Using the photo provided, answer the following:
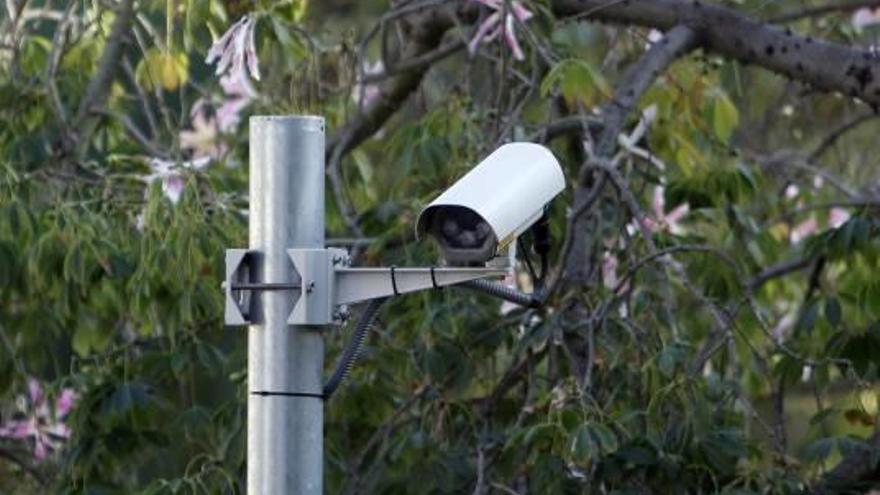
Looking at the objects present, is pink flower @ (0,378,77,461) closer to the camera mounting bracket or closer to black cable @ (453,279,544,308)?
black cable @ (453,279,544,308)

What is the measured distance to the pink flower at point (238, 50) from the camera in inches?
171

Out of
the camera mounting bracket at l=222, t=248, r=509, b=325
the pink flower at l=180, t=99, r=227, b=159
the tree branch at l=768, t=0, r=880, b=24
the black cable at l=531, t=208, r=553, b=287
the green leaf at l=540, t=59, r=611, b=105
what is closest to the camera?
the camera mounting bracket at l=222, t=248, r=509, b=325

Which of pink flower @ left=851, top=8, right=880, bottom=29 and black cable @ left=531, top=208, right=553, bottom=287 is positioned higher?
pink flower @ left=851, top=8, right=880, bottom=29

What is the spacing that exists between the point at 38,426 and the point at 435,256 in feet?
4.22

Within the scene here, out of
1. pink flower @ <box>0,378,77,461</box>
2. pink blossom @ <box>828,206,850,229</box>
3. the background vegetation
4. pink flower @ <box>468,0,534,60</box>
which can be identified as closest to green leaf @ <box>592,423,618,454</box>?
the background vegetation

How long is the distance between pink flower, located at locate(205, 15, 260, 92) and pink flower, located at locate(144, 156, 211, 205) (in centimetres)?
26

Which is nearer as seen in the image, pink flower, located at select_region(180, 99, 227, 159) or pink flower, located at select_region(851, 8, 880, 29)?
pink flower, located at select_region(180, 99, 227, 159)

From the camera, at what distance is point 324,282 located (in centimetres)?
304

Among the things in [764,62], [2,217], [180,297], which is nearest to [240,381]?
[180,297]

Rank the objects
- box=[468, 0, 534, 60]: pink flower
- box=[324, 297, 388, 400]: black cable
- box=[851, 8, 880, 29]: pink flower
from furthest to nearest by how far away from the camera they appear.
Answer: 1. box=[851, 8, 880, 29]: pink flower
2. box=[468, 0, 534, 60]: pink flower
3. box=[324, 297, 388, 400]: black cable

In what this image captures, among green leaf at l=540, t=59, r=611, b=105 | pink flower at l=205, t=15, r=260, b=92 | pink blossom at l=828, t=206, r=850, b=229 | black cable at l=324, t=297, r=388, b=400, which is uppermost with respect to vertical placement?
pink flower at l=205, t=15, r=260, b=92

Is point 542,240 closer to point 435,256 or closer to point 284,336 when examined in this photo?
point 284,336

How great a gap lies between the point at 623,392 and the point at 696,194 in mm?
649

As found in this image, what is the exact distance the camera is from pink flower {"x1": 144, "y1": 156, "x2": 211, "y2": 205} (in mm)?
4559
